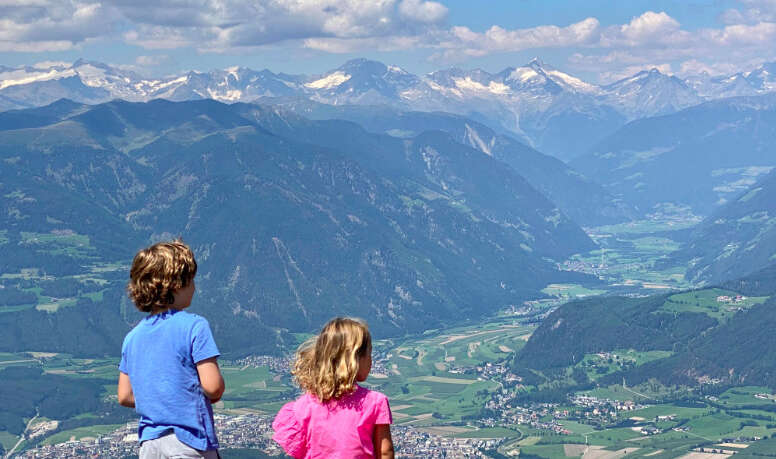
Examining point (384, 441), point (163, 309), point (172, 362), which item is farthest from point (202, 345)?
point (384, 441)

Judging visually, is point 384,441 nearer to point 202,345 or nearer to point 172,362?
point 202,345

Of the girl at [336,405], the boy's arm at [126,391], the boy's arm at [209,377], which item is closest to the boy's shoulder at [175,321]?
the boy's arm at [209,377]

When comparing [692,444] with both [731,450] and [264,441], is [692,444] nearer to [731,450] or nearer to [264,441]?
[731,450]

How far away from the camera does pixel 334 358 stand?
13.4 meters

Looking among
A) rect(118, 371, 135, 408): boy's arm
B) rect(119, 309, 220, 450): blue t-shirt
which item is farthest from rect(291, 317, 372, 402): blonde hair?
rect(118, 371, 135, 408): boy's arm

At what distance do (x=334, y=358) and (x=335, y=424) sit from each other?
0.99 metres

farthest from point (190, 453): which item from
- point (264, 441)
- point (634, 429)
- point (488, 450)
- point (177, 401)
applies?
point (634, 429)

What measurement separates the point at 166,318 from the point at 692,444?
180119 mm

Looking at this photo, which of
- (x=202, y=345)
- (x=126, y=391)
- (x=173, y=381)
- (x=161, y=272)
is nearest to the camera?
(x=202, y=345)

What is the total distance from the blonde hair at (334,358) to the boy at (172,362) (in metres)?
1.19

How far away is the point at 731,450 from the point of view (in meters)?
175

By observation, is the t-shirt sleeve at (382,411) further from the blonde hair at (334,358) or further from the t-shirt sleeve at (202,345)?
the t-shirt sleeve at (202,345)

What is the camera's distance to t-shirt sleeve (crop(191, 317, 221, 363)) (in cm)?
1330

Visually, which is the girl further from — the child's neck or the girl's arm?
the child's neck
